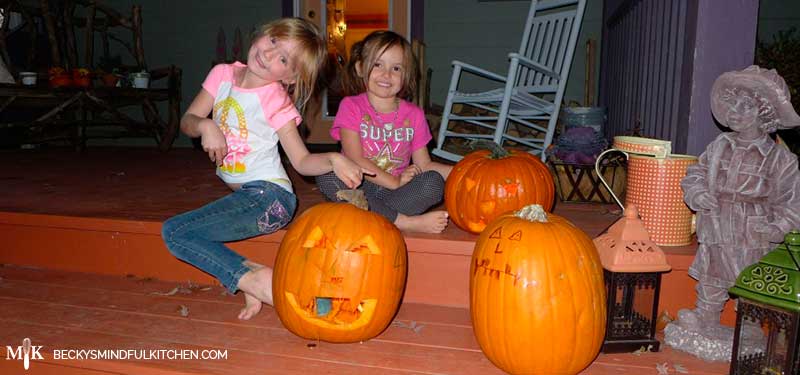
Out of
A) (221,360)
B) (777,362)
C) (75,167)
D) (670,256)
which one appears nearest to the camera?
(777,362)

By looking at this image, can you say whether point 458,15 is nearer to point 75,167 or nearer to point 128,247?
point 75,167

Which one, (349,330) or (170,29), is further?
(170,29)

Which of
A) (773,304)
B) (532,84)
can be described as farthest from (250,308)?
(532,84)

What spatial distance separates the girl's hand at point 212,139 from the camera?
185 centimetres

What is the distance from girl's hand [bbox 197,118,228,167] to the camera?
185 cm

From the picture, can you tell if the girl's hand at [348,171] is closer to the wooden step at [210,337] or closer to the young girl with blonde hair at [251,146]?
the young girl with blonde hair at [251,146]

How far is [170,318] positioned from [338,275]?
669 millimetres

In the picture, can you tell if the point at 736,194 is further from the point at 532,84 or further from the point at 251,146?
the point at 532,84

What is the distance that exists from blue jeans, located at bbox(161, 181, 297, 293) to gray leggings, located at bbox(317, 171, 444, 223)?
0.80 feet

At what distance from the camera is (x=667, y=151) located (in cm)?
181

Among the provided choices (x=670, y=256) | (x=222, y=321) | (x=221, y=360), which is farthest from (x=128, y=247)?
(x=670, y=256)

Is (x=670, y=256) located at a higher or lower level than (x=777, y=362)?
higher

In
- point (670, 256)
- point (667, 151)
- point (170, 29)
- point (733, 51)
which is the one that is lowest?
point (670, 256)

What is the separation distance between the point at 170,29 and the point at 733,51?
5.67 meters
